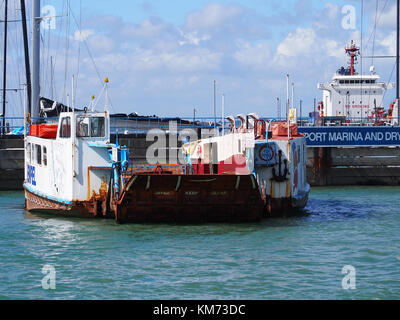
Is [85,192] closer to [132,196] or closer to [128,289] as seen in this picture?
[132,196]

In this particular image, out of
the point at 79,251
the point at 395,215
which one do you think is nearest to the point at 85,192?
the point at 79,251

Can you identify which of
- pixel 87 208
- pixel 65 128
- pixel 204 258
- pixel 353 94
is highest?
pixel 353 94

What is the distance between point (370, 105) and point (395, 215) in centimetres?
4028

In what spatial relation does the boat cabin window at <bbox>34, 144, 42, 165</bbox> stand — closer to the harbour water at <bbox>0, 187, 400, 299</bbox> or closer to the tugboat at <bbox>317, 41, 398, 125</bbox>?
the harbour water at <bbox>0, 187, 400, 299</bbox>

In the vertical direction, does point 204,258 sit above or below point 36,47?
below

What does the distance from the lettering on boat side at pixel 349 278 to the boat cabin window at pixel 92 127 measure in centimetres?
1198

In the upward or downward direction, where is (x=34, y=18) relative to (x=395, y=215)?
upward

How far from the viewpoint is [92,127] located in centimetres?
2417

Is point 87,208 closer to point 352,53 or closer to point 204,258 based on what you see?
point 204,258

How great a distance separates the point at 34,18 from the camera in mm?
30969

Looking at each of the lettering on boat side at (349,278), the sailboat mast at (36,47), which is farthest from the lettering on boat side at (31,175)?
the lettering on boat side at (349,278)

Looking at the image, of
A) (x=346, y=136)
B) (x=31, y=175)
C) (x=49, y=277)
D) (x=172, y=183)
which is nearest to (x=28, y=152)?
(x=31, y=175)

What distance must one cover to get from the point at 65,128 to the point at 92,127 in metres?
1.56

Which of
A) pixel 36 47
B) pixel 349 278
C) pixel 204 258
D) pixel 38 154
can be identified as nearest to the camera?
pixel 349 278
